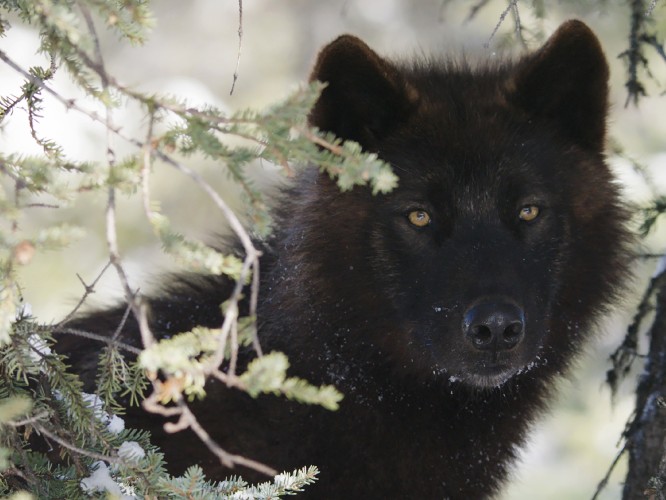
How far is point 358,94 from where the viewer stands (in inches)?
148

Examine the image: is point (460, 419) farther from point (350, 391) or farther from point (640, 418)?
point (640, 418)

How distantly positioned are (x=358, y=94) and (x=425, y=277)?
33.0 inches

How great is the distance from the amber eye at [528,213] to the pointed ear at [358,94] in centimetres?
66

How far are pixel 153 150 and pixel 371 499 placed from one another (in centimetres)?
207

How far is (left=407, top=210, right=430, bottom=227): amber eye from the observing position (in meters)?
3.74

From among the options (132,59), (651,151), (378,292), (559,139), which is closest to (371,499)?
(378,292)

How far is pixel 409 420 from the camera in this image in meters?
3.88

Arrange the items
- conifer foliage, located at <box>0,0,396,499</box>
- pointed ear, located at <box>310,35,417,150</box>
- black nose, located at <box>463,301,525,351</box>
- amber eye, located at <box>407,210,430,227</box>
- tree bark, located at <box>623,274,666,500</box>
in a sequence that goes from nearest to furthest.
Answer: conifer foliage, located at <box>0,0,396,499</box> < black nose, located at <box>463,301,525,351</box> < pointed ear, located at <box>310,35,417,150</box> < amber eye, located at <box>407,210,430,227</box> < tree bark, located at <box>623,274,666,500</box>

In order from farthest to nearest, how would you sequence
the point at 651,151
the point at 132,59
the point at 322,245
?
the point at 132,59
the point at 651,151
the point at 322,245

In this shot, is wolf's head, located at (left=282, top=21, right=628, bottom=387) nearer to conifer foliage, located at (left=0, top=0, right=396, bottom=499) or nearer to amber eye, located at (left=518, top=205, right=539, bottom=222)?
amber eye, located at (left=518, top=205, right=539, bottom=222)

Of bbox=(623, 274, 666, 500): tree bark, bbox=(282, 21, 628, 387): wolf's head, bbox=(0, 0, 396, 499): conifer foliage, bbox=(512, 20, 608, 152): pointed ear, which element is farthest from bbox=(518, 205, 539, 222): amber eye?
bbox=(0, 0, 396, 499): conifer foliage

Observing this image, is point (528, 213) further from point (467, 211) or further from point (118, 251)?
point (118, 251)

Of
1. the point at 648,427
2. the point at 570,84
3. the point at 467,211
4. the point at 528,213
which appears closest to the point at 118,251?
the point at 467,211

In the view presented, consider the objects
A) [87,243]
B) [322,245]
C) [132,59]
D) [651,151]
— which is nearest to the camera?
[322,245]
